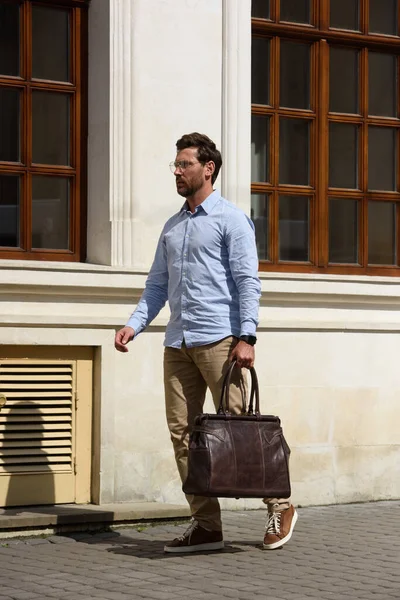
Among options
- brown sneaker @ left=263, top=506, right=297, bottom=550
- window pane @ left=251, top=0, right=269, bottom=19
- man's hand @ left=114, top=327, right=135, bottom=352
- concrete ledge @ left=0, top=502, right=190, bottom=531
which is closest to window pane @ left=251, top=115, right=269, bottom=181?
window pane @ left=251, top=0, right=269, bottom=19

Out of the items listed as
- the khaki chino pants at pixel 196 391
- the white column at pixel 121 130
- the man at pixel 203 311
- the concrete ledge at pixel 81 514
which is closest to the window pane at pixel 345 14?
the white column at pixel 121 130

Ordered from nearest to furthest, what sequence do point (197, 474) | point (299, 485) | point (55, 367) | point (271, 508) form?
point (197, 474) < point (271, 508) < point (55, 367) < point (299, 485)

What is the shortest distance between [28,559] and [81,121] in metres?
3.06

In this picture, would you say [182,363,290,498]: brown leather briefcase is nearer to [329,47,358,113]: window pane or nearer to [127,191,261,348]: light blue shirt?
[127,191,261,348]: light blue shirt

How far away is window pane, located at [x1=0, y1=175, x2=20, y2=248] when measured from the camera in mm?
8547

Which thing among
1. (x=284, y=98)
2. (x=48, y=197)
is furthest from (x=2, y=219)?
(x=284, y=98)

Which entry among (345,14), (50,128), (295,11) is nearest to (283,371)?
(50,128)

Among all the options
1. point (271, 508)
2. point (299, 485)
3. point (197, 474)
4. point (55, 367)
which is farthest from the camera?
point (299, 485)

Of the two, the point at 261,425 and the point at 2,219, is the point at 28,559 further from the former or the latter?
the point at 2,219

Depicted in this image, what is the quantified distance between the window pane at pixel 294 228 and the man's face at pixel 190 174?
2.44 m

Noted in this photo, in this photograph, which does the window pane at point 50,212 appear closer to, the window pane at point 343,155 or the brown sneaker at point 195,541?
the window pane at point 343,155

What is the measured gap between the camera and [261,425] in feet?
22.8

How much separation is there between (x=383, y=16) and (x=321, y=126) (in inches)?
39.3

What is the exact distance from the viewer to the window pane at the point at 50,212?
8.66 meters
